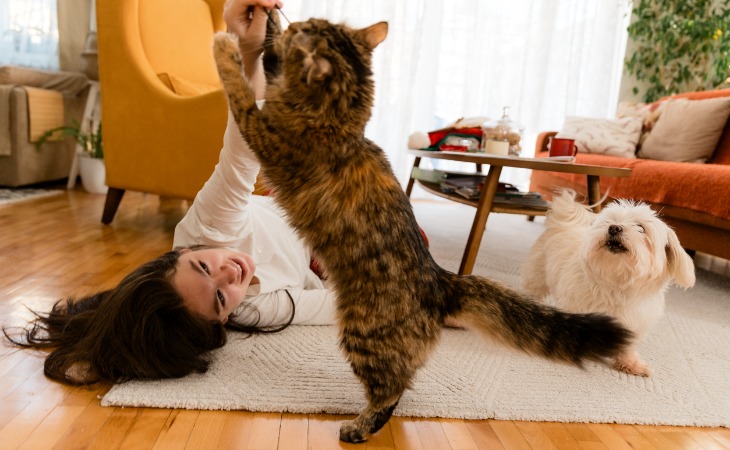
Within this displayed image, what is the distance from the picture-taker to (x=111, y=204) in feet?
10.7

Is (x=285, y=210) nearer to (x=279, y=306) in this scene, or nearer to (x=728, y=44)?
(x=279, y=306)

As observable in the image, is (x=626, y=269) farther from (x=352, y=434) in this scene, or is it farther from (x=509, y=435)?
(x=352, y=434)

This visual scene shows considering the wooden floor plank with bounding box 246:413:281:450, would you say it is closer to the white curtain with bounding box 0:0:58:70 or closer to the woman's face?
the woman's face

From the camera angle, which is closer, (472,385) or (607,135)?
(472,385)

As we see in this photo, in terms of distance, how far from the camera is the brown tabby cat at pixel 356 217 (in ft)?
3.78

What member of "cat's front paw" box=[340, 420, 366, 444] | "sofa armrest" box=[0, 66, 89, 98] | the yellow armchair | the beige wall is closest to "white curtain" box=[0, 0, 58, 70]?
the beige wall

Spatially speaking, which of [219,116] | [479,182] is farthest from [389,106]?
[219,116]

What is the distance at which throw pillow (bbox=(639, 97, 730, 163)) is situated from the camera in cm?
349

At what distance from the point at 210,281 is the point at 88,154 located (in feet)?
11.3

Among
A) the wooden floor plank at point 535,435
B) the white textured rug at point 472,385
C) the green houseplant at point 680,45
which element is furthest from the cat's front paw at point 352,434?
the green houseplant at point 680,45

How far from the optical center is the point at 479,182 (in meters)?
3.06

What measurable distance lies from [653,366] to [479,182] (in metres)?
1.50

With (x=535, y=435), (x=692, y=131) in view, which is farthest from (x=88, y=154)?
(x=692, y=131)

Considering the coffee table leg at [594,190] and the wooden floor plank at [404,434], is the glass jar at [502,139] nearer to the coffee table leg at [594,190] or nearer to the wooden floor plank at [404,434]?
the coffee table leg at [594,190]
